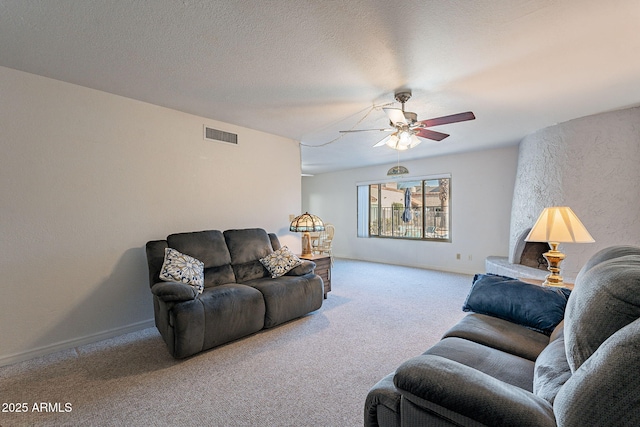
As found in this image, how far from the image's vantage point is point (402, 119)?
2.70m

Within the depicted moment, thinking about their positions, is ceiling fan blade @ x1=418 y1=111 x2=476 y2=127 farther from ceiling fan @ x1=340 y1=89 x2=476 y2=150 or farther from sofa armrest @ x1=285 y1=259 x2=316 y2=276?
sofa armrest @ x1=285 y1=259 x2=316 y2=276

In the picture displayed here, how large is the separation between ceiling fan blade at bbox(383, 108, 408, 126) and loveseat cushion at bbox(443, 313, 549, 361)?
1786mm

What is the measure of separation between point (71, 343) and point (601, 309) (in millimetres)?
3842

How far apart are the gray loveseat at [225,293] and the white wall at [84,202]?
1.34 ft

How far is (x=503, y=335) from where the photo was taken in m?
1.77

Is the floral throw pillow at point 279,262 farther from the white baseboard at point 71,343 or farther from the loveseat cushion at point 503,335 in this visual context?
the loveseat cushion at point 503,335

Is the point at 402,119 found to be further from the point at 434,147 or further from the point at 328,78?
the point at 434,147

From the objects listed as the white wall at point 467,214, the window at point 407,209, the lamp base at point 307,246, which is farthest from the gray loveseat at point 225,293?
the window at point 407,209

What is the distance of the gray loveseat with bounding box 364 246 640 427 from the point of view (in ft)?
2.51

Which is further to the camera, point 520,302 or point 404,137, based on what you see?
point 404,137

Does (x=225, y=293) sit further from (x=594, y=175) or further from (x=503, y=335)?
(x=594, y=175)

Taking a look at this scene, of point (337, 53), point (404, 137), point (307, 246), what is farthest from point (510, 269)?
point (337, 53)

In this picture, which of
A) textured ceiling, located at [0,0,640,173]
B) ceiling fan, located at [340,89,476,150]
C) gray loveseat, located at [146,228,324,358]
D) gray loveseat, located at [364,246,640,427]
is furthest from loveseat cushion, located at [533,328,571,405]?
gray loveseat, located at [146,228,324,358]

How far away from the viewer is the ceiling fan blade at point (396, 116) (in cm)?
258
